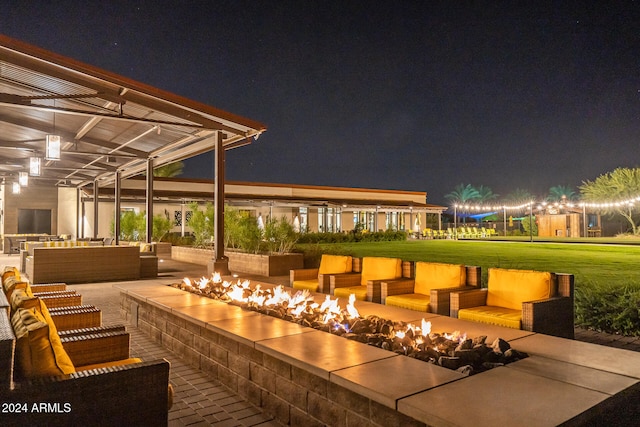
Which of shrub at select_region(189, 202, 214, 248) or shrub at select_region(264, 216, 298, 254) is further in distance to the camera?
shrub at select_region(189, 202, 214, 248)

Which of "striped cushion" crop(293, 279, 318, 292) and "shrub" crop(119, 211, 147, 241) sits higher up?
"shrub" crop(119, 211, 147, 241)

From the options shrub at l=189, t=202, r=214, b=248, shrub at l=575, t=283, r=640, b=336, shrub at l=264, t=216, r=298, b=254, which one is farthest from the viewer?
shrub at l=189, t=202, r=214, b=248

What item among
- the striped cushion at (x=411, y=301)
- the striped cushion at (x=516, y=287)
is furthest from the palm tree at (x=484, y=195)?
the striped cushion at (x=516, y=287)

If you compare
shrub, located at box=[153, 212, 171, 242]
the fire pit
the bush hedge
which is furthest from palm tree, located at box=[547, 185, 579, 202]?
the fire pit

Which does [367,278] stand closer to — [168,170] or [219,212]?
[219,212]

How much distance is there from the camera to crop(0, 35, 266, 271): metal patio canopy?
7957 millimetres

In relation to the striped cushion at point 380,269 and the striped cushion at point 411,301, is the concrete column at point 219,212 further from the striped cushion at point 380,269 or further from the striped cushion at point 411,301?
the striped cushion at point 411,301

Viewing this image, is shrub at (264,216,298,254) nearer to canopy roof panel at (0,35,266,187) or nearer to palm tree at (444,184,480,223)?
canopy roof panel at (0,35,266,187)

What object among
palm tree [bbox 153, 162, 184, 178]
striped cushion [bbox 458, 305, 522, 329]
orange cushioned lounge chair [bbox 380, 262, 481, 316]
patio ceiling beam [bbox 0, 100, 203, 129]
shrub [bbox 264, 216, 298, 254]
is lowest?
striped cushion [bbox 458, 305, 522, 329]

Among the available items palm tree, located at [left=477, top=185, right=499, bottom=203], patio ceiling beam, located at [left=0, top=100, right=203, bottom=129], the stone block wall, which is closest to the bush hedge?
patio ceiling beam, located at [left=0, top=100, right=203, bottom=129]

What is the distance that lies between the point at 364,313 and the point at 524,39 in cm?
2905

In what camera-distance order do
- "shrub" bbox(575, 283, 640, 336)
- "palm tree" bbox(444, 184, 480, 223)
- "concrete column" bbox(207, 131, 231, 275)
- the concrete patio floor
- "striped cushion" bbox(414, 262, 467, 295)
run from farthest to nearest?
"palm tree" bbox(444, 184, 480, 223) → "concrete column" bbox(207, 131, 231, 275) → "striped cushion" bbox(414, 262, 467, 295) → "shrub" bbox(575, 283, 640, 336) → the concrete patio floor

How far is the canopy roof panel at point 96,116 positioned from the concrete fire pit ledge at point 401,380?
5.62 meters

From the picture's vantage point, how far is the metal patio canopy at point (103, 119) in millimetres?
7957
